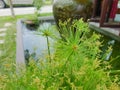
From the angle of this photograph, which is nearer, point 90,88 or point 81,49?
point 90,88

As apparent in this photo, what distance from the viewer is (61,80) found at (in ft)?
7.23

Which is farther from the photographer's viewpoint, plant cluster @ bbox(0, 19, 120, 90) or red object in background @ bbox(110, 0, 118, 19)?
red object in background @ bbox(110, 0, 118, 19)

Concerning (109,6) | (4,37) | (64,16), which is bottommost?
(4,37)

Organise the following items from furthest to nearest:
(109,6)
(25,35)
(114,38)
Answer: (25,35) → (114,38) → (109,6)

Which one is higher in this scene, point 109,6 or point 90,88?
point 109,6

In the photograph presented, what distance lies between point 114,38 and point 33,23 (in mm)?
2871

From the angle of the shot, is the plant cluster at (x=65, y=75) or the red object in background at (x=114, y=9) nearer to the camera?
the plant cluster at (x=65, y=75)

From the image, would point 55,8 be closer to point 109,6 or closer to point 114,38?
point 114,38

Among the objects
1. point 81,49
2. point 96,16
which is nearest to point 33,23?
point 96,16

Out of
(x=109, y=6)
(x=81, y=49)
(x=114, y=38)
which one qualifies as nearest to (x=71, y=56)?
(x=81, y=49)

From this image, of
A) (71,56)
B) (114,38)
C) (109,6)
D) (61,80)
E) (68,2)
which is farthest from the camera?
(68,2)

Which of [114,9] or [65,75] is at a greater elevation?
[114,9]

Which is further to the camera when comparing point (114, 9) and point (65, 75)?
point (114, 9)

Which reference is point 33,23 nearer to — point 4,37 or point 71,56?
point 4,37
